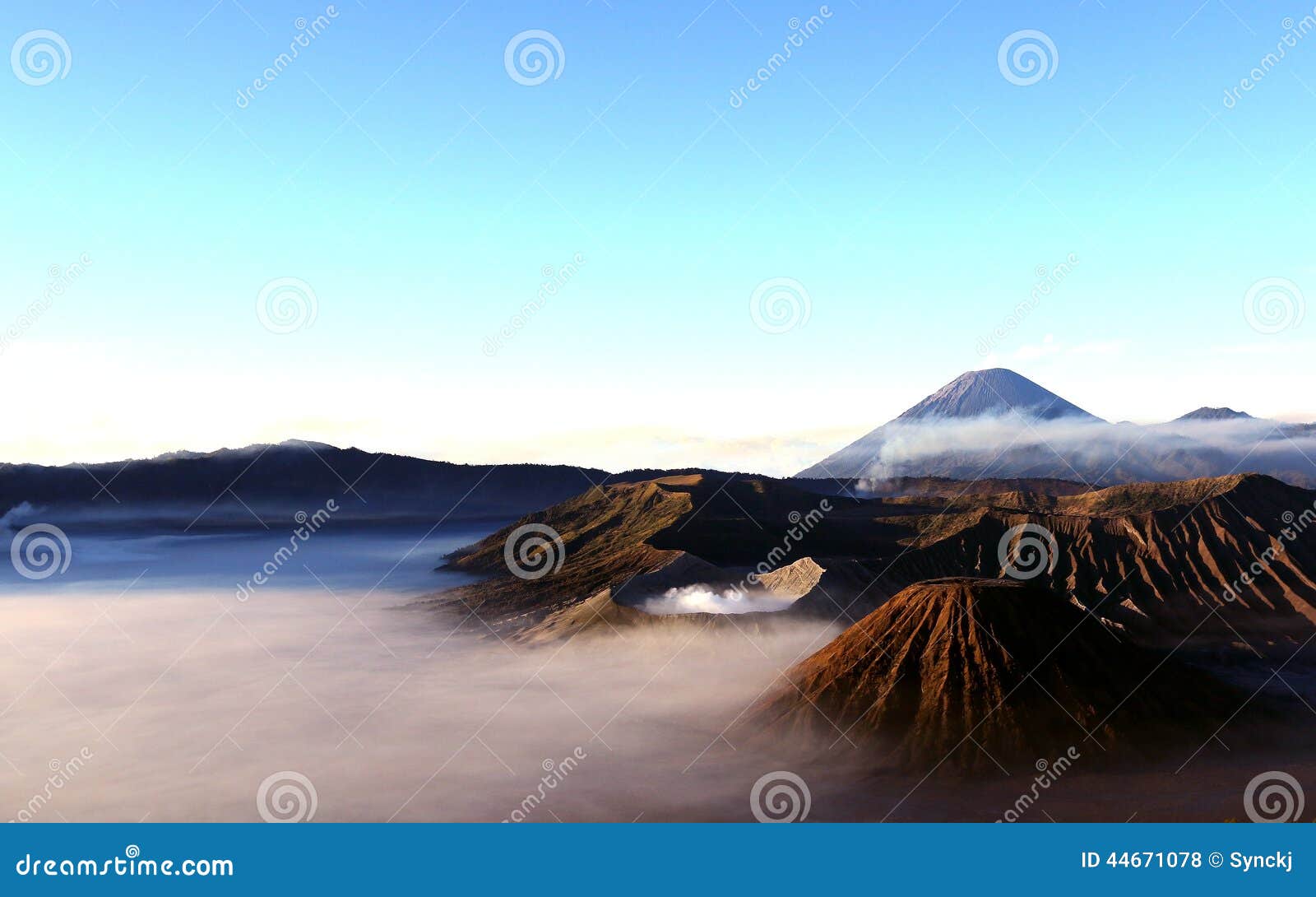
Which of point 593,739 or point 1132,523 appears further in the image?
point 1132,523

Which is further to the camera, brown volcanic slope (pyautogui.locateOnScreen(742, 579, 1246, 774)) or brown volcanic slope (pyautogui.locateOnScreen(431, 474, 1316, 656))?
brown volcanic slope (pyautogui.locateOnScreen(431, 474, 1316, 656))

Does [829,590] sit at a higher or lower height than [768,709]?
higher

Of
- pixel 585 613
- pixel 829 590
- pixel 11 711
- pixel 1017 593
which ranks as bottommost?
pixel 1017 593

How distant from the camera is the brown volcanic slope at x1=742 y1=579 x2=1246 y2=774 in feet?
271

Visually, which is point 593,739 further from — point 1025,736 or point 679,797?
point 1025,736

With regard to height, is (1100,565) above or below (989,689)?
above

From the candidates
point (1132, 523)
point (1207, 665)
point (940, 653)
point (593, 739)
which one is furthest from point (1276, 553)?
point (593, 739)

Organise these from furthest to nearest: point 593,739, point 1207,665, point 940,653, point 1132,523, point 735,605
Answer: point 1132,523 → point 735,605 → point 1207,665 → point 593,739 → point 940,653

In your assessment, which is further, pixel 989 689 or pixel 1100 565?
pixel 1100 565

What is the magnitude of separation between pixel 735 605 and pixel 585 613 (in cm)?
2381

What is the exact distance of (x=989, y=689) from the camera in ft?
283

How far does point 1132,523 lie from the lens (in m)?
182

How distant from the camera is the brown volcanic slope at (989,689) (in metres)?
82.8

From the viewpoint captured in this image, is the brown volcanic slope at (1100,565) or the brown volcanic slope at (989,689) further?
the brown volcanic slope at (1100,565)
